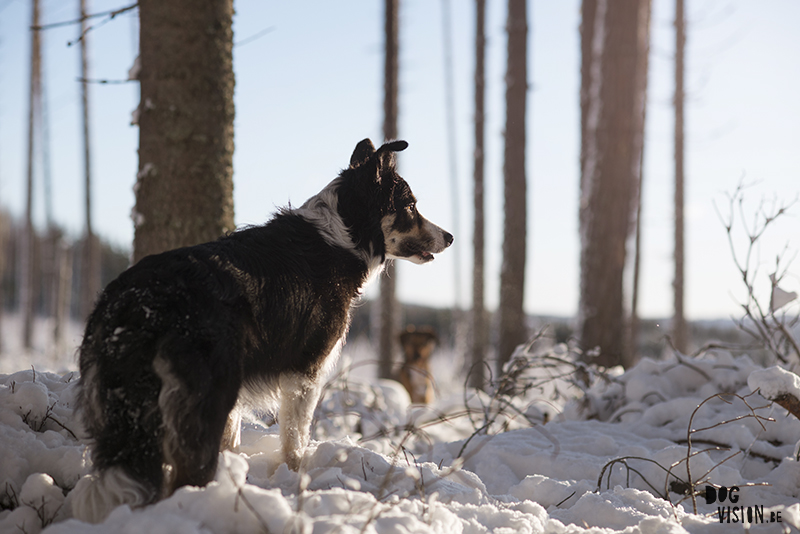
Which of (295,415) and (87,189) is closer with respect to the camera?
(295,415)

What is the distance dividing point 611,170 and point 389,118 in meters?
6.15

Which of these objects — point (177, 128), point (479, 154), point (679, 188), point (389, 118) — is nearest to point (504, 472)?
point (177, 128)

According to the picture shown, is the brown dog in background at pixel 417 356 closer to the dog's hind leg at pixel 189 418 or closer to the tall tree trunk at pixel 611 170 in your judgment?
the tall tree trunk at pixel 611 170

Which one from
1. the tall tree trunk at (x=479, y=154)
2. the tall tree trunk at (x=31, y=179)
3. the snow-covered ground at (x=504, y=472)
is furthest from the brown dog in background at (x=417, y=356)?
the tall tree trunk at (x=31, y=179)

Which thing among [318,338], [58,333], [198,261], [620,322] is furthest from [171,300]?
[58,333]

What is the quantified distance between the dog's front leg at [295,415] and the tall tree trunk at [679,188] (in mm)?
13844

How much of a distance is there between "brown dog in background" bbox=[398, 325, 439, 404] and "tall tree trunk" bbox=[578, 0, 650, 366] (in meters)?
2.82

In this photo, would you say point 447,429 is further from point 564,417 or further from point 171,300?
point 171,300

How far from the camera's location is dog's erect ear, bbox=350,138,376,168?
381 centimetres

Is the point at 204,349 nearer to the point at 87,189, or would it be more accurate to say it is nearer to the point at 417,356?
the point at 417,356

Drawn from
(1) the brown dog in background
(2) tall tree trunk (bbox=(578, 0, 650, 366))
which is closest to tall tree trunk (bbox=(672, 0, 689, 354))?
(2) tall tree trunk (bbox=(578, 0, 650, 366))

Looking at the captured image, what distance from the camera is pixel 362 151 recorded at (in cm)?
385

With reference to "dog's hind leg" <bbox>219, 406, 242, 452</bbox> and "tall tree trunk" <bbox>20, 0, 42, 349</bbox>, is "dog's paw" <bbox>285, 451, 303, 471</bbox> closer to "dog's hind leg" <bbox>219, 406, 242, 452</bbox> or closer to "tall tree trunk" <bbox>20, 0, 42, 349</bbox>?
"dog's hind leg" <bbox>219, 406, 242, 452</bbox>

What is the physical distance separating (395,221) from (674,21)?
16.5 meters
